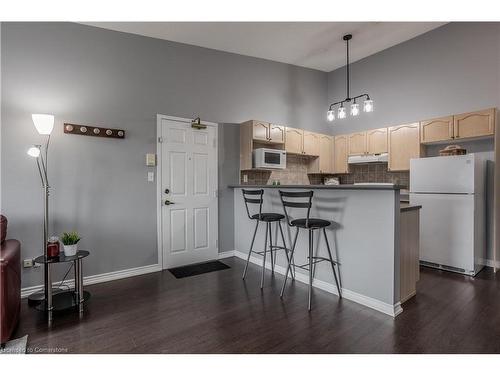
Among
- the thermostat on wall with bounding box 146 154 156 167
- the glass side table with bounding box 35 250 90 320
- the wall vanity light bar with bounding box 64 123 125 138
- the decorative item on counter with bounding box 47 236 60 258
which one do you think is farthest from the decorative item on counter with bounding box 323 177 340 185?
the decorative item on counter with bounding box 47 236 60 258

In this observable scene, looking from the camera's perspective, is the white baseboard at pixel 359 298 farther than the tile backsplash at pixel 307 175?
No

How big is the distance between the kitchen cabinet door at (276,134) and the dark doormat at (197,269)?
2058 mm

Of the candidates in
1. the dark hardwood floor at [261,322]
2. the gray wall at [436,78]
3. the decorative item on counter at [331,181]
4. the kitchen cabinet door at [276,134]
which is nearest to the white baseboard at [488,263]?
the gray wall at [436,78]

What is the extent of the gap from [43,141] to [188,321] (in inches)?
96.0

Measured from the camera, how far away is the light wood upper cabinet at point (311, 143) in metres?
4.81

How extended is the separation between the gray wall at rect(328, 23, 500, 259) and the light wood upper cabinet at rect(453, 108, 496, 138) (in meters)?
0.25

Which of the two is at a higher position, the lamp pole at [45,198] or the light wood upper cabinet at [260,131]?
the light wood upper cabinet at [260,131]

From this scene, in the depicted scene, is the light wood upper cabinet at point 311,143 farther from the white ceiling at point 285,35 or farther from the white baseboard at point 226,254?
the white baseboard at point 226,254

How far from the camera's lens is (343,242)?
8.86 feet

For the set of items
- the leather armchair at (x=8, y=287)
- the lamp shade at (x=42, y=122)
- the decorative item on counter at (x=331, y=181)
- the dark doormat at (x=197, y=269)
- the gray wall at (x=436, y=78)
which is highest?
the gray wall at (x=436, y=78)

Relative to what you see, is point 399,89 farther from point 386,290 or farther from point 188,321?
point 188,321

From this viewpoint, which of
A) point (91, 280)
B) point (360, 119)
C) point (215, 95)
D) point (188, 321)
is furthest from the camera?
point (360, 119)

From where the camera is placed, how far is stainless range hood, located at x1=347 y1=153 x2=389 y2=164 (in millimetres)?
4406
